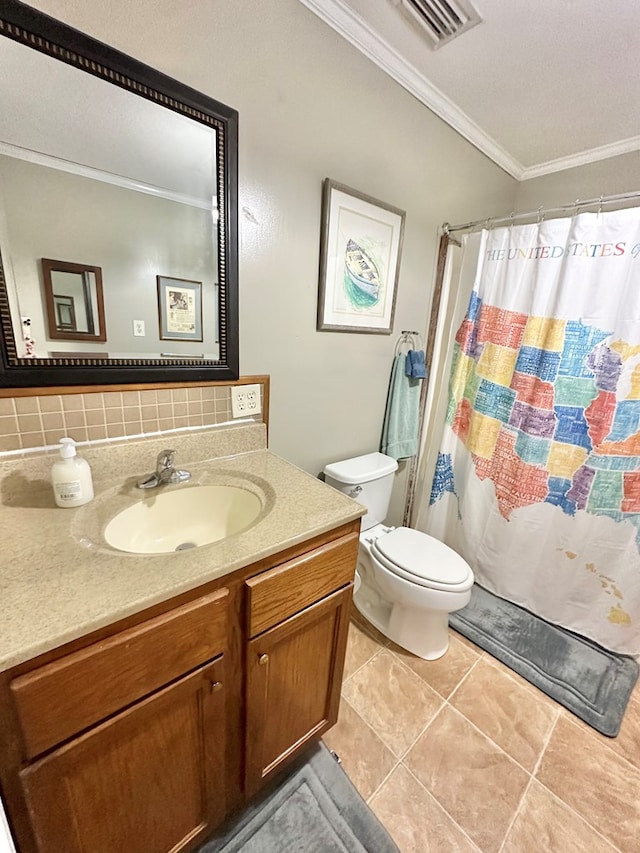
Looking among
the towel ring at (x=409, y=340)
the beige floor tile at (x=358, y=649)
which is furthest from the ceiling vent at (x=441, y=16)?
the beige floor tile at (x=358, y=649)

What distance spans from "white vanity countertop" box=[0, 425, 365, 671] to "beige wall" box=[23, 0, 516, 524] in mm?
384

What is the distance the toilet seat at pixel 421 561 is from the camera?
1.37 metres

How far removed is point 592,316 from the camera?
1.44m

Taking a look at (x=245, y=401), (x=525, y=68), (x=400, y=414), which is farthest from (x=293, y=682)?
(x=525, y=68)

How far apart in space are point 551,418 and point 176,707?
168cm

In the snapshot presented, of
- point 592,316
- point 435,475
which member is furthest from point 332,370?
point 592,316

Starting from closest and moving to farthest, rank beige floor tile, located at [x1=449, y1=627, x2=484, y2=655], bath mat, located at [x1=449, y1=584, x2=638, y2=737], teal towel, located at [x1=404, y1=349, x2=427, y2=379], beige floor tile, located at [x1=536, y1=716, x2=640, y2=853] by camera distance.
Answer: beige floor tile, located at [x1=536, y1=716, x2=640, y2=853]
bath mat, located at [x1=449, y1=584, x2=638, y2=737]
beige floor tile, located at [x1=449, y1=627, x2=484, y2=655]
teal towel, located at [x1=404, y1=349, x2=427, y2=379]

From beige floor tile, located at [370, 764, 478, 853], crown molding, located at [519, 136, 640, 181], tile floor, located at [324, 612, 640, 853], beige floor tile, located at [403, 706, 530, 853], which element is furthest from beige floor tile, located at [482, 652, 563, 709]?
crown molding, located at [519, 136, 640, 181]

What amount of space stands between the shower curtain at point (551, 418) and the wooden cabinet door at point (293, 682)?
45.7 inches

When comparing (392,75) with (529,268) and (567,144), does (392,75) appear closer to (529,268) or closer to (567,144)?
(529,268)

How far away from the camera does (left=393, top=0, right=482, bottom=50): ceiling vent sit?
3.42 feet

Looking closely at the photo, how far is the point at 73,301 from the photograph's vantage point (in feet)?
2.96

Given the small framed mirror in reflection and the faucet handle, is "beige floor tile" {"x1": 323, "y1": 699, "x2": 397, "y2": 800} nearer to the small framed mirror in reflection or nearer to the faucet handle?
the faucet handle

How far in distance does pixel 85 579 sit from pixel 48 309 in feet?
2.19
